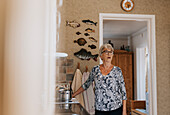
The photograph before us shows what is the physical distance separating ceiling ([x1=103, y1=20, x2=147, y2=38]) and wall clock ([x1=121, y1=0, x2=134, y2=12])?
5.94ft

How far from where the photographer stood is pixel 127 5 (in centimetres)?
309

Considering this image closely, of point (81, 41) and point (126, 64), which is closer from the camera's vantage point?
point (81, 41)

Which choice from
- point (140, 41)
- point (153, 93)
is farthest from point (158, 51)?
point (140, 41)

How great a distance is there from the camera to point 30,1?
0.10m

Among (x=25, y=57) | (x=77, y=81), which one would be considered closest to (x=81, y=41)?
(x=77, y=81)

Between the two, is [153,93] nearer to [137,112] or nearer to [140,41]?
[137,112]

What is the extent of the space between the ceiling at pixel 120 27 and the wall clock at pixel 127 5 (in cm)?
181

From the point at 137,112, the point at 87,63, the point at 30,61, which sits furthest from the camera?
the point at 137,112

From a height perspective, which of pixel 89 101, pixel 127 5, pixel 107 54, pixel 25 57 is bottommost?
pixel 89 101

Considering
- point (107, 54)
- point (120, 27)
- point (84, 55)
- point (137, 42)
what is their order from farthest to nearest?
1. point (137, 42)
2. point (120, 27)
3. point (84, 55)
4. point (107, 54)

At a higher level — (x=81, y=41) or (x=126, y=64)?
(x=81, y=41)

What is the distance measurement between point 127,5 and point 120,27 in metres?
2.65

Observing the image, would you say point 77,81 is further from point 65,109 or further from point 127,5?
point 65,109

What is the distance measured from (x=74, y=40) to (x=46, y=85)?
2856 mm
